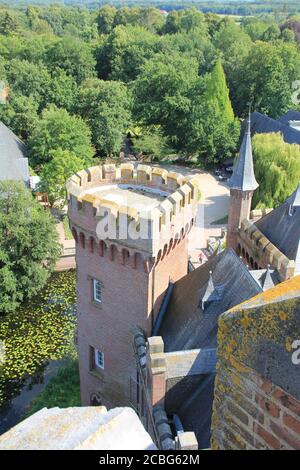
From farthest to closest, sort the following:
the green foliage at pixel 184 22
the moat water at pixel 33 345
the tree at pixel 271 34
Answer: the green foliage at pixel 184 22
the tree at pixel 271 34
the moat water at pixel 33 345

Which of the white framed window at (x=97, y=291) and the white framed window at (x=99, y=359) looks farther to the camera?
the white framed window at (x=99, y=359)

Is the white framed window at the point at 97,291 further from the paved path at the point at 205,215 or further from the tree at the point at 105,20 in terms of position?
the tree at the point at 105,20

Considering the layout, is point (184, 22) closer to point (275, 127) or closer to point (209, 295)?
point (275, 127)

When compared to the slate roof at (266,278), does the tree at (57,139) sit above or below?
below

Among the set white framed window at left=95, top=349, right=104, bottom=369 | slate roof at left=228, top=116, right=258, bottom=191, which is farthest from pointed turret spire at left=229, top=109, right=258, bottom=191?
white framed window at left=95, top=349, right=104, bottom=369

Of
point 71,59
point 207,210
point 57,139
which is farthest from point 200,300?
point 71,59

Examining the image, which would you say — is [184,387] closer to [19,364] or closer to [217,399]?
[217,399]

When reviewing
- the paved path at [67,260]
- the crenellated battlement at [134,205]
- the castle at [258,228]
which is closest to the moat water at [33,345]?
the paved path at [67,260]
